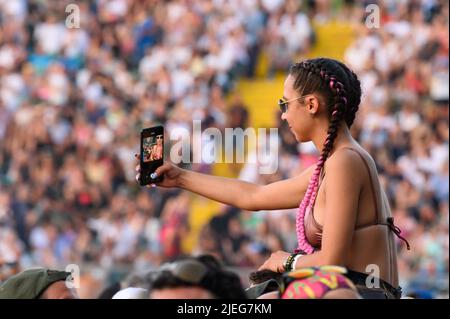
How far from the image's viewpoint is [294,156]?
42.9 feet

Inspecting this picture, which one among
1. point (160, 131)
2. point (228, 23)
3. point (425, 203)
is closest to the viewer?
point (160, 131)

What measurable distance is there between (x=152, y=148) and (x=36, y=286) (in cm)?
85

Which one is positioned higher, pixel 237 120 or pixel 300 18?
pixel 300 18

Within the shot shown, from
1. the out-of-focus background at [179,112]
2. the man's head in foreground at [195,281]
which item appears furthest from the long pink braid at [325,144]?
the out-of-focus background at [179,112]

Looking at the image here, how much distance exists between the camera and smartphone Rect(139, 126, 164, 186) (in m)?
4.16

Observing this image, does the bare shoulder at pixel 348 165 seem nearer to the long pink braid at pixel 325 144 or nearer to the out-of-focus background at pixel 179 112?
the long pink braid at pixel 325 144

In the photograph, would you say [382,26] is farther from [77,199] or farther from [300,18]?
[77,199]

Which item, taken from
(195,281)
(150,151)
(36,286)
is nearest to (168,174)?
(150,151)

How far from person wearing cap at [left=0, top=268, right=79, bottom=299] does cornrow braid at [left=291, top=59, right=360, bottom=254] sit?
2.62ft

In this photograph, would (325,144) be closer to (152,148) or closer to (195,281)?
(152,148)
